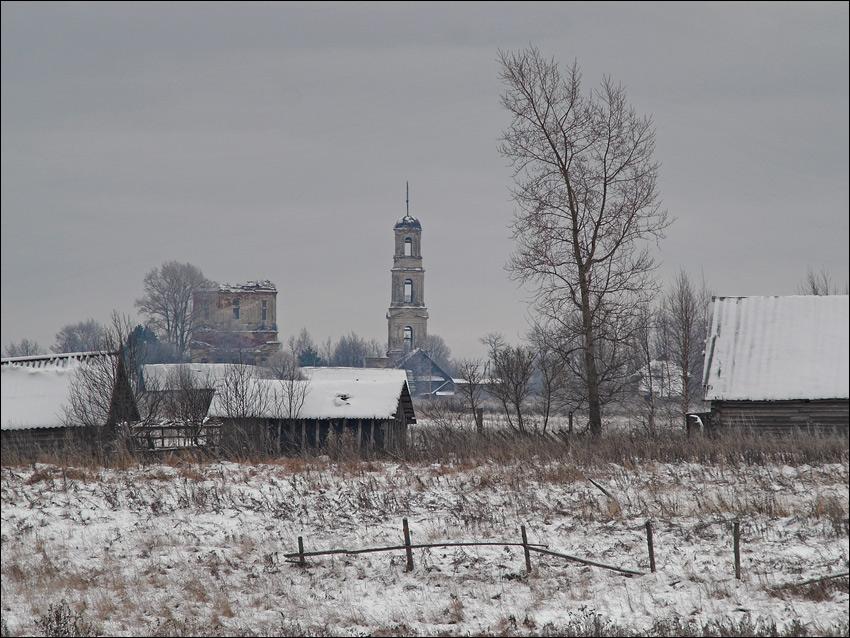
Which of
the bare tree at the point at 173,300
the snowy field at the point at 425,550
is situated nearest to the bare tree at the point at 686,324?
the snowy field at the point at 425,550

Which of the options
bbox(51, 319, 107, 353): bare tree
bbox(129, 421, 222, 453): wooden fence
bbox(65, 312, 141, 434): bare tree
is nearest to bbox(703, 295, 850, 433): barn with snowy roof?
bbox(129, 421, 222, 453): wooden fence

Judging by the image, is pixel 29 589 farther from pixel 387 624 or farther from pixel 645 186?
pixel 645 186

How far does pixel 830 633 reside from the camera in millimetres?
10766

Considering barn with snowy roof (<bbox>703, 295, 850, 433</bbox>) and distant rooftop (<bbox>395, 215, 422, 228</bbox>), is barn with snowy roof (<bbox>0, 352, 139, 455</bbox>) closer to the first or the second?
barn with snowy roof (<bbox>703, 295, 850, 433</bbox>)

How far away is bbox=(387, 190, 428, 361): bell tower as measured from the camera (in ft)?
320

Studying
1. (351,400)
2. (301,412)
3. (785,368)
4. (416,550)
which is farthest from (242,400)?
(785,368)

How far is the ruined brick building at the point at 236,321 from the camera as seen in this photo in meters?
87.8

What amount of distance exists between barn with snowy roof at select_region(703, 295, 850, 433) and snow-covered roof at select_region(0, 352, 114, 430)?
19.5 metres

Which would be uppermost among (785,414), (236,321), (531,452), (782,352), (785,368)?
(236,321)

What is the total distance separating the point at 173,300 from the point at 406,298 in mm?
28893

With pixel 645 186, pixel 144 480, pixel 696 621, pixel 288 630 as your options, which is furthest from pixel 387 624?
pixel 645 186

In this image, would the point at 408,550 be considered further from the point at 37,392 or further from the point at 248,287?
the point at 248,287

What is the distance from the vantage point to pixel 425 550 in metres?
14.9

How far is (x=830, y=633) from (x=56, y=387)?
2107cm
